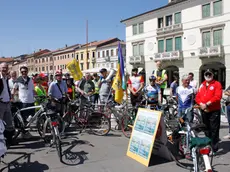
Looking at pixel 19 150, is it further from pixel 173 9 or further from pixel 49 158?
Result: pixel 173 9

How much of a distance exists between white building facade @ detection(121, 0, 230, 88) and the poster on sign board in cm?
2678

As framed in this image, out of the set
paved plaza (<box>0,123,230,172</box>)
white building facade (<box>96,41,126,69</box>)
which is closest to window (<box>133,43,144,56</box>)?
white building facade (<box>96,41,126,69</box>)

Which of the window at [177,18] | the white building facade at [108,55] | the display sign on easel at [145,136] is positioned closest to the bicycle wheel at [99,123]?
the display sign on easel at [145,136]

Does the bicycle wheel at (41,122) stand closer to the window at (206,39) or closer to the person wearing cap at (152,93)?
the person wearing cap at (152,93)

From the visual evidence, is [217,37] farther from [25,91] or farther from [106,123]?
[25,91]

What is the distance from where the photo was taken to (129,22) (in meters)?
41.1

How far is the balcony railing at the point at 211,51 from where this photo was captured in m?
28.8

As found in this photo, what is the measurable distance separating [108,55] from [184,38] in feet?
95.9

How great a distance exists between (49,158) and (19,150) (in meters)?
1.11

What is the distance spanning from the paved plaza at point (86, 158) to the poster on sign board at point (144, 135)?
0.16 meters

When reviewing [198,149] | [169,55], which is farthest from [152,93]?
[169,55]

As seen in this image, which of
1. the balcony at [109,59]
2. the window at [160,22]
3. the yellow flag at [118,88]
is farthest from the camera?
the balcony at [109,59]

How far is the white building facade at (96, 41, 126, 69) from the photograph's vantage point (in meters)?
58.0

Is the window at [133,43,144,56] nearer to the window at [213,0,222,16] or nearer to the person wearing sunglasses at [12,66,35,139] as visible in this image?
the window at [213,0,222,16]
